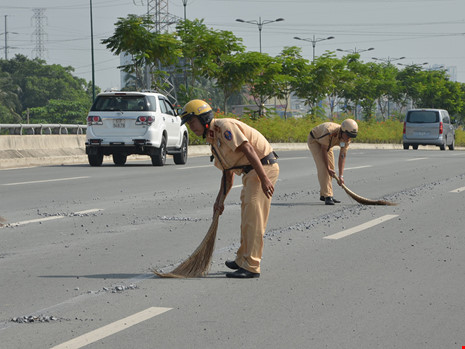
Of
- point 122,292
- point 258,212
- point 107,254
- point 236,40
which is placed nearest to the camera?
point 122,292

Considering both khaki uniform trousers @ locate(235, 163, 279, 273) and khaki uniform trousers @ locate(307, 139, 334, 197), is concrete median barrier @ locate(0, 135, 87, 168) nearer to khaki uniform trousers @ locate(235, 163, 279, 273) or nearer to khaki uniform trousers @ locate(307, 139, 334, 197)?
khaki uniform trousers @ locate(307, 139, 334, 197)

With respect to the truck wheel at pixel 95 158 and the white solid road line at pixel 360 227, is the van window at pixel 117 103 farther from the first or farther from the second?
the white solid road line at pixel 360 227

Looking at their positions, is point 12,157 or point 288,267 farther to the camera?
point 12,157

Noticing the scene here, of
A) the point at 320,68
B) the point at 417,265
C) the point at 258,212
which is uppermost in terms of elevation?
the point at 320,68

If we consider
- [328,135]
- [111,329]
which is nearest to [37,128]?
[328,135]

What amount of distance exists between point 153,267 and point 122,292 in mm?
1094

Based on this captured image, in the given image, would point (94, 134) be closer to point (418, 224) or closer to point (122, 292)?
point (418, 224)

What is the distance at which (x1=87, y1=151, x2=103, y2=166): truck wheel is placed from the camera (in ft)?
68.8

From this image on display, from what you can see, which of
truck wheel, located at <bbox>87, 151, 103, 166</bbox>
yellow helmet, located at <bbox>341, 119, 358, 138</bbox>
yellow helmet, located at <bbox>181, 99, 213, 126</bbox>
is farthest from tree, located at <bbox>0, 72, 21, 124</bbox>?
yellow helmet, located at <bbox>181, 99, 213, 126</bbox>

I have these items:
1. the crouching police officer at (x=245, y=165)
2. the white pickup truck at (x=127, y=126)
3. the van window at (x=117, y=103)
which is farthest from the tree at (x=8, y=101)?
the crouching police officer at (x=245, y=165)

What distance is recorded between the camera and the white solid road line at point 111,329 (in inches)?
179

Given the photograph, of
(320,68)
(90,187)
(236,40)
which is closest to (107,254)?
(90,187)

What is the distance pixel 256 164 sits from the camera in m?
6.29

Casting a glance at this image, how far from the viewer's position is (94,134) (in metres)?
20.5
